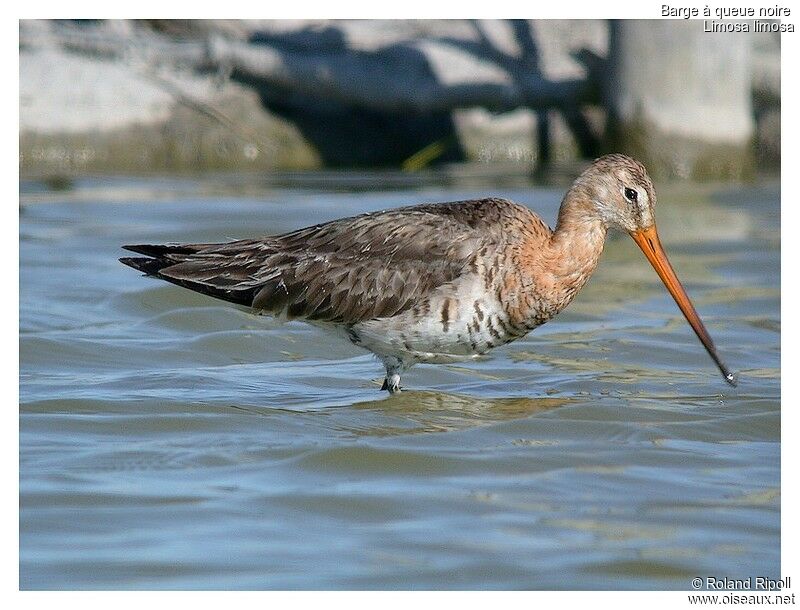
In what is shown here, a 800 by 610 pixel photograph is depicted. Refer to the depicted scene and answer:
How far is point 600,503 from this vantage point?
219 inches

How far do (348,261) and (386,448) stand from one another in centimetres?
126

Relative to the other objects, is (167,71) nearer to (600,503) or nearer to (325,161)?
(325,161)

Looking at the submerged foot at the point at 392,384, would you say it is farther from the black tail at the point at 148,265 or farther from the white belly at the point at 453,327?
the black tail at the point at 148,265

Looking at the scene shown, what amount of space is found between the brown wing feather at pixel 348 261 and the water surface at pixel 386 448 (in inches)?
20.8

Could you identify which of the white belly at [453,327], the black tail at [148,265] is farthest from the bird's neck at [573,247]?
the black tail at [148,265]

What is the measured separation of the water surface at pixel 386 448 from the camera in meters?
5.00

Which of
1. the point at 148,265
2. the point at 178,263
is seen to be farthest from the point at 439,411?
the point at 148,265

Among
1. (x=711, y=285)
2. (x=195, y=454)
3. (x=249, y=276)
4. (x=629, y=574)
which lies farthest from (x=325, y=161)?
(x=629, y=574)

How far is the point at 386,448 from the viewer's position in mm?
6184

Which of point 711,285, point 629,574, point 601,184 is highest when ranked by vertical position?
point 601,184

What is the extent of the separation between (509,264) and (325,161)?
A: 30.5ft

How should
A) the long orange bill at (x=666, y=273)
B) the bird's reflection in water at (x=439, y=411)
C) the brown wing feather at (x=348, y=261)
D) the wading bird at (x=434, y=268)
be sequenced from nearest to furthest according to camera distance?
the bird's reflection in water at (x=439, y=411) < the wading bird at (x=434, y=268) < the brown wing feather at (x=348, y=261) < the long orange bill at (x=666, y=273)

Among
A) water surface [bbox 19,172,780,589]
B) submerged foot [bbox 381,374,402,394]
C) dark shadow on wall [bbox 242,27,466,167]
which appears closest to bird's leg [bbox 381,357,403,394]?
submerged foot [bbox 381,374,402,394]

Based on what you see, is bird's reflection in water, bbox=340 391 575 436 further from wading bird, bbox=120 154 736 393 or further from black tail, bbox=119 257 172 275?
black tail, bbox=119 257 172 275
